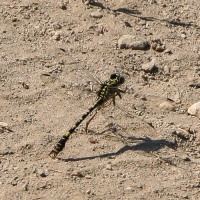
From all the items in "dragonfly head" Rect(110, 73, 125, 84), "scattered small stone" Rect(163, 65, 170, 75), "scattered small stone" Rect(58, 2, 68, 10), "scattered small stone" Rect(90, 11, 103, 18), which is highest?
"scattered small stone" Rect(58, 2, 68, 10)

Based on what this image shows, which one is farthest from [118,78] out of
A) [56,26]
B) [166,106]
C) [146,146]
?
[56,26]

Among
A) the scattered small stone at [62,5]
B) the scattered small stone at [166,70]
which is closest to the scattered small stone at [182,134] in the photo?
the scattered small stone at [166,70]

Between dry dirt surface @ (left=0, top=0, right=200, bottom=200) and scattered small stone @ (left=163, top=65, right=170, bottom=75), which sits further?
scattered small stone @ (left=163, top=65, right=170, bottom=75)

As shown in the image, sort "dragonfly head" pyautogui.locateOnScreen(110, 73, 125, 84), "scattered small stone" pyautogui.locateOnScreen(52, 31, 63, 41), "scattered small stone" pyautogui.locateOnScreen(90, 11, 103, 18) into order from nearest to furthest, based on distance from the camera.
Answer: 1. "dragonfly head" pyautogui.locateOnScreen(110, 73, 125, 84)
2. "scattered small stone" pyautogui.locateOnScreen(52, 31, 63, 41)
3. "scattered small stone" pyautogui.locateOnScreen(90, 11, 103, 18)

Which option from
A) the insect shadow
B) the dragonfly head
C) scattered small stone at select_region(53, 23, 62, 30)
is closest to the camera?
the insect shadow

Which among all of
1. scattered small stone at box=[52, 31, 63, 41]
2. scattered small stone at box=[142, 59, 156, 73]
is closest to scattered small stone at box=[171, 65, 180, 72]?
scattered small stone at box=[142, 59, 156, 73]

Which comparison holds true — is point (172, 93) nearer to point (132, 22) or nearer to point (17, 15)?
point (132, 22)

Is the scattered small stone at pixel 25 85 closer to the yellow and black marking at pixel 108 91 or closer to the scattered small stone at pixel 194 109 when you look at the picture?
the yellow and black marking at pixel 108 91

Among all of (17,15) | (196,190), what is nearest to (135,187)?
(196,190)

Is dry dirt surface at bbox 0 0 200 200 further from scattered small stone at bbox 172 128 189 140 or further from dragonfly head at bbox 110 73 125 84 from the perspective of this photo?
dragonfly head at bbox 110 73 125 84
